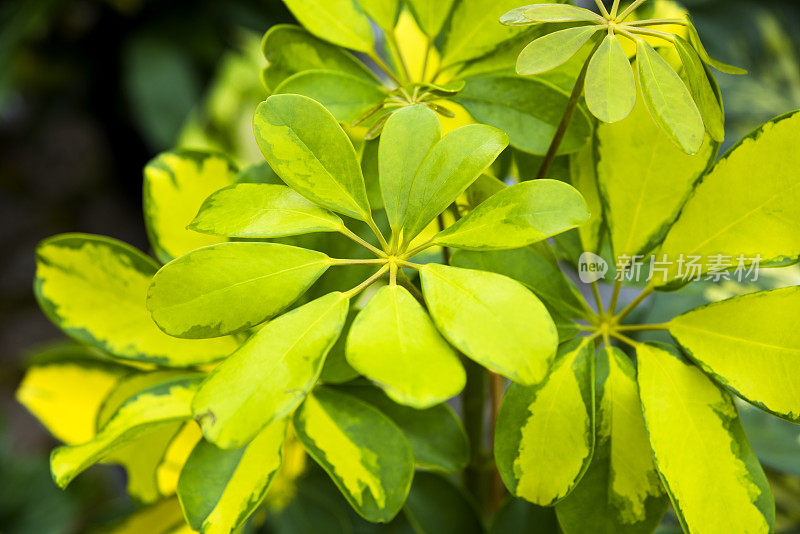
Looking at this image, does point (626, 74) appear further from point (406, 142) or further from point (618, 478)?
point (618, 478)

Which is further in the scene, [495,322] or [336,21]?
[336,21]

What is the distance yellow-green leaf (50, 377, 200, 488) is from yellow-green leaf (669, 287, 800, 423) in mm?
282

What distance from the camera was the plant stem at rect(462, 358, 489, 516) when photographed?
424mm

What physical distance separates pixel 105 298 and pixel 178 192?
8cm

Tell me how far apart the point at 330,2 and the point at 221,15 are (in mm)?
1739

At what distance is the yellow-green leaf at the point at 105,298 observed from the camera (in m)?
0.42

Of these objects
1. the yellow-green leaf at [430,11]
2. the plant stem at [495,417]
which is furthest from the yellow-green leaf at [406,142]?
the plant stem at [495,417]

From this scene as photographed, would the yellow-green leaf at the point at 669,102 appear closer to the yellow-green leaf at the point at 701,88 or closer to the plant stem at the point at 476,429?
the yellow-green leaf at the point at 701,88

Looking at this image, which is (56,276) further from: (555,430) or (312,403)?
(555,430)

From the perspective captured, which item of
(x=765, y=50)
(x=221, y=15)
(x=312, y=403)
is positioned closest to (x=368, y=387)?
(x=312, y=403)

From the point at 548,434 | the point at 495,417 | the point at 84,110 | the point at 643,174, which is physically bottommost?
the point at 84,110

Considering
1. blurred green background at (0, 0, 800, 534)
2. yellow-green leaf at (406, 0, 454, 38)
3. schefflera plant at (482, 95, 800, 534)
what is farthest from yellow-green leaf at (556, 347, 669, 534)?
blurred green background at (0, 0, 800, 534)

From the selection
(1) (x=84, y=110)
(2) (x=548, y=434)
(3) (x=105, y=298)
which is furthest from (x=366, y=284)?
(1) (x=84, y=110)

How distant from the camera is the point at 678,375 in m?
0.33
